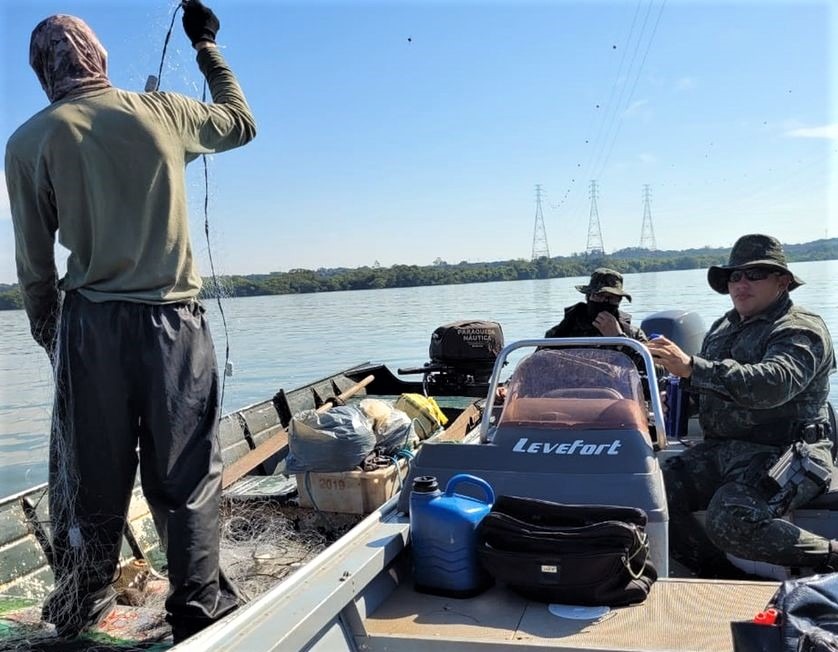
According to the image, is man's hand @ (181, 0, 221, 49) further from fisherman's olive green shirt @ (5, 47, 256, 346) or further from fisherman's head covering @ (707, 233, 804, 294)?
fisherman's head covering @ (707, 233, 804, 294)

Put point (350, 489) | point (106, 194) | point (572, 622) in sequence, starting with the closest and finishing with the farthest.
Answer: point (572, 622) → point (106, 194) → point (350, 489)

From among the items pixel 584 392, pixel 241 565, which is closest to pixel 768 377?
pixel 584 392

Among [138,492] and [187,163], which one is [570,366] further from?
[138,492]

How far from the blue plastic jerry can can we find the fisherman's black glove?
173 cm

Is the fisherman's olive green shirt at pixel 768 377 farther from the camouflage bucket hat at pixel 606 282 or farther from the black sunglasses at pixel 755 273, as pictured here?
the camouflage bucket hat at pixel 606 282

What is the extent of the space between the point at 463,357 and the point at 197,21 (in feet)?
14.7

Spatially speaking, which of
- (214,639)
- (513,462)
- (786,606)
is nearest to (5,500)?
(214,639)

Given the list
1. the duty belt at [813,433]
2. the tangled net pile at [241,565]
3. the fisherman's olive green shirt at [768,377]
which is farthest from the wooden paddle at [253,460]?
the duty belt at [813,433]

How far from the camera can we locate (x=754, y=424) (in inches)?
125

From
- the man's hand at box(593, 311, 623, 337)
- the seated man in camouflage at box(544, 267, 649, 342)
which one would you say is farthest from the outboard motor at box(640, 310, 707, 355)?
the man's hand at box(593, 311, 623, 337)

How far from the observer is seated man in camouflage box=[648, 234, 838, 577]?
288 centimetres

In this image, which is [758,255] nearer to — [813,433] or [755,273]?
[755,273]

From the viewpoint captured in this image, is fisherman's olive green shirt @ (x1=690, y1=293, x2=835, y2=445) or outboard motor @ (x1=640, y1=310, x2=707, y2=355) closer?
fisherman's olive green shirt @ (x1=690, y1=293, x2=835, y2=445)

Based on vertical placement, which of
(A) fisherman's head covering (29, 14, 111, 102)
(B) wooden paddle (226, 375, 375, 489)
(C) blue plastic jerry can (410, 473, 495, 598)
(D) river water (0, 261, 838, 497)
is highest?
(A) fisherman's head covering (29, 14, 111, 102)
